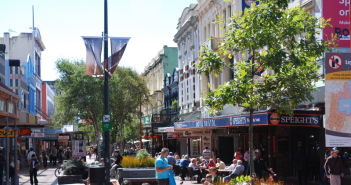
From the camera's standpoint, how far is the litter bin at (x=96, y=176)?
1727 cm

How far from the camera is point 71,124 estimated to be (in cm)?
3922

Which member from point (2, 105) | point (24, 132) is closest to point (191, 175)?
point (24, 132)

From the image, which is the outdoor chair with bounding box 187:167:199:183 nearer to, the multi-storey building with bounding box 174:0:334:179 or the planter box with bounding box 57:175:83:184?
the multi-storey building with bounding box 174:0:334:179

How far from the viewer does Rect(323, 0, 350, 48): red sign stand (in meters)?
19.2

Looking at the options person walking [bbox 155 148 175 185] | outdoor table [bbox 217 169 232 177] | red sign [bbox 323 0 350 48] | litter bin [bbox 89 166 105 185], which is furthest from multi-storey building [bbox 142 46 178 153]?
person walking [bbox 155 148 175 185]

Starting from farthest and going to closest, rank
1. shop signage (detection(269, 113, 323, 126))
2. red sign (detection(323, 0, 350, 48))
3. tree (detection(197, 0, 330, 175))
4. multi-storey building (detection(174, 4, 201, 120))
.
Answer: multi-storey building (detection(174, 4, 201, 120)) → shop signage (detection(269, 113, 323, 126)) → red sign (detection(323, 0, 350, 48)) → tree (detection(197, 0, 330, 175))

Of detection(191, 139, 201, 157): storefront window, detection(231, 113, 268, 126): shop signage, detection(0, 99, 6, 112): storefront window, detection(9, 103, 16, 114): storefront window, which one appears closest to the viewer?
detection(0, 99, 6, 112): storefront window

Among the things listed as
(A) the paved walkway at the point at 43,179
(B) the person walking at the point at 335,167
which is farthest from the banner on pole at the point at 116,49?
(A) the paved walkway at the point at 43,179

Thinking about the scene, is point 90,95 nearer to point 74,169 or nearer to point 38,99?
point 74,169

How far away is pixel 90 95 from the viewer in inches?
1371

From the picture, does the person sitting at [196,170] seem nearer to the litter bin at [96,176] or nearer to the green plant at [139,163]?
the green plant at [139,163]

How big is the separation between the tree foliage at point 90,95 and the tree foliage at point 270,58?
71.5ft

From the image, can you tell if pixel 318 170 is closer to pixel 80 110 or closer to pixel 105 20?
pixel 105 20

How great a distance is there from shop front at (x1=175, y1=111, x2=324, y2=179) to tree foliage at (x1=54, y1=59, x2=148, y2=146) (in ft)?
27.3
